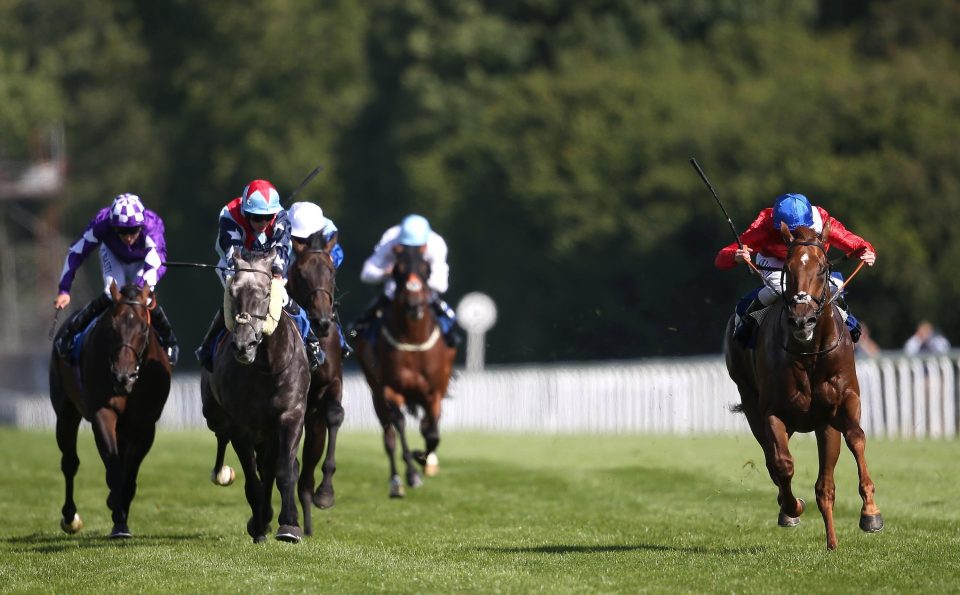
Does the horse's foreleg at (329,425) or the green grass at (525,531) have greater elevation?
the horse's foreleg at (329,425)

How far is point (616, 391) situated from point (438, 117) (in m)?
23.0

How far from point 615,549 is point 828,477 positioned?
140cm

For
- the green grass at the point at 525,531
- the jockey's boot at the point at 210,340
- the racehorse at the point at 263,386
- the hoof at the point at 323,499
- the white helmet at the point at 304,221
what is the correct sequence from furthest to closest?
the hoof at the point at 323,499
the white helmet at the point at 304,221
the jockey's boot at the point at 210,340
the racehorse at the point at 263,386
the green grass at the point at 525,531

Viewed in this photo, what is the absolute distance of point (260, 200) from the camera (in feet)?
39.7

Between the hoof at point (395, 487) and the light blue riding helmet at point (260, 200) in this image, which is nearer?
the light blue riding helmet at point (260, 200)

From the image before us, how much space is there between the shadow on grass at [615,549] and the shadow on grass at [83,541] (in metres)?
2.26

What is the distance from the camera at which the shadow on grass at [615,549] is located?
36.7ft

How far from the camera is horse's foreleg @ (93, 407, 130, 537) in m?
12.6

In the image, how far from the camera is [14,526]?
14.4m

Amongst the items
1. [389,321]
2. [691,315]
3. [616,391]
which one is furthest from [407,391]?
[616,391]

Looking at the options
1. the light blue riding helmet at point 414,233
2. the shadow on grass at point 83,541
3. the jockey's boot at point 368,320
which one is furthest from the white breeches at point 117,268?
the jockey's boot at point 368,320

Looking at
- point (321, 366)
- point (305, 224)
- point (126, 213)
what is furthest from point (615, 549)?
point (126, 213)

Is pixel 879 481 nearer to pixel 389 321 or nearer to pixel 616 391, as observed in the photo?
pixel 389 321

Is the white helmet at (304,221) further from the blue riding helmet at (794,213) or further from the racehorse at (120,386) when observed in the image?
the blue riding helmet at (794,213)
